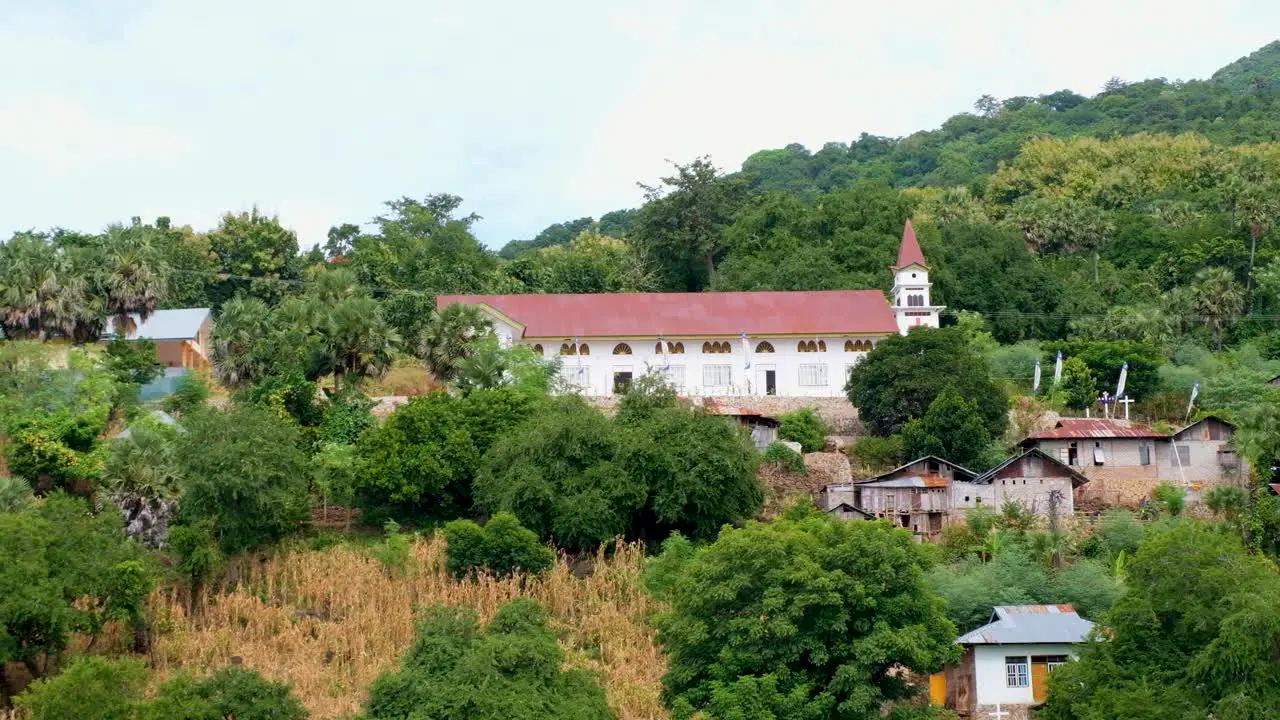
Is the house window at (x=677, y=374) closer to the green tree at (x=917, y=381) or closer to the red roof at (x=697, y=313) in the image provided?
the red roof at (x=697, y=313)

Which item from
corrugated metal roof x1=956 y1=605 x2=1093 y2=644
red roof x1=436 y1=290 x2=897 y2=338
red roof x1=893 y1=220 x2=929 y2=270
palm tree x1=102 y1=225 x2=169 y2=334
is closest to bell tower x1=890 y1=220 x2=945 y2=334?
red roof x1=893 y1=220 x2=929 y2=270

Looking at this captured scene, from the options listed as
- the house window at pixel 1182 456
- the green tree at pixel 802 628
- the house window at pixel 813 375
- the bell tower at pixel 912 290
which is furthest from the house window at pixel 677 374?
the green tree at pixel 802 628

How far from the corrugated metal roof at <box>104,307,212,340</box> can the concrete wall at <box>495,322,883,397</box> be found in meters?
11.4

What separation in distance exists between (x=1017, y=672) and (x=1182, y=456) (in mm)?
14866

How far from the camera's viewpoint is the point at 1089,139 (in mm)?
91625

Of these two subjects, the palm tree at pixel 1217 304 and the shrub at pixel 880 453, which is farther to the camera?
the palm tree at pixel 1217 304

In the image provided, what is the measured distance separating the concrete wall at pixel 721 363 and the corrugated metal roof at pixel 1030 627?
21482 millimetres

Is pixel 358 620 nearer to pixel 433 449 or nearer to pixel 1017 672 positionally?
pixel 433 449

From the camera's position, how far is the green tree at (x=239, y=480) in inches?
1469

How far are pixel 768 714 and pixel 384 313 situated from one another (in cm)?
2655

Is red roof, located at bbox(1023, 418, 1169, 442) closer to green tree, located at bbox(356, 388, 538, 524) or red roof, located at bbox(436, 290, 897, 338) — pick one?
red roof, located at bbox(436, 290, 897, 338)

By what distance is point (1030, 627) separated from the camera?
108 feet

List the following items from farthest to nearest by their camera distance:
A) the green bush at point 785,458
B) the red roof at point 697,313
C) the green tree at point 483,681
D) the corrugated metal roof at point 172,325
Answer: the corrugated metal roof at point 172,325, the red roof at point 697,313, the green bush at point 785,458, the green tree at point 483,681

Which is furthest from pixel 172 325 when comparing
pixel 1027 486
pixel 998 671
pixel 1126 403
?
pixel 998 671
